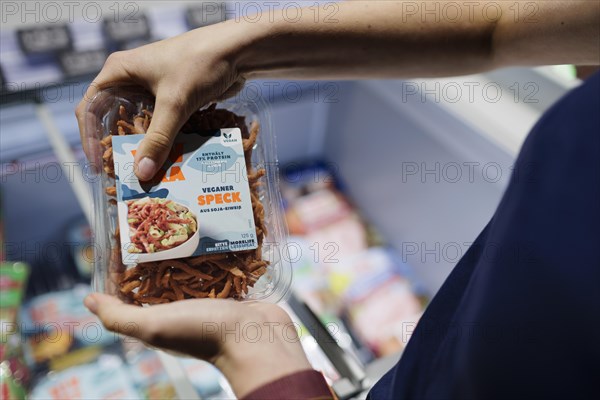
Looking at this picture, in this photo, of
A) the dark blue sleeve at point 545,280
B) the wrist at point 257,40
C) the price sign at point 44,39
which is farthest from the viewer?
the price sign at point 44,39

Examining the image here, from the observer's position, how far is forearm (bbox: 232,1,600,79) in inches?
35.4

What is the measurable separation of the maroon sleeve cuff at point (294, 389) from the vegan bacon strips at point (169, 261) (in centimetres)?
23

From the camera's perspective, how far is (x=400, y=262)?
2029 millimetres

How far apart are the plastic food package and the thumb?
0.08 ft

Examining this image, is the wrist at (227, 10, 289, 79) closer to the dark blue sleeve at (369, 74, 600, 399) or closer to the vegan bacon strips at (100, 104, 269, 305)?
the vegan bacon strips at (100, 104, 269, 305)

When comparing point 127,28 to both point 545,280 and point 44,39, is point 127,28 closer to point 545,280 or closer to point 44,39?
point 44,39

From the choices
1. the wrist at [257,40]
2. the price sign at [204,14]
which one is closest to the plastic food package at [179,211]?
the wrist at [257,40]

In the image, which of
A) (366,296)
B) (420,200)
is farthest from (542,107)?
(366,296)

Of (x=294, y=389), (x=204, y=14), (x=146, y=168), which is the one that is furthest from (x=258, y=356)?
(x=204, y=14)

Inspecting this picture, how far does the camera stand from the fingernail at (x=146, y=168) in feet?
2.68

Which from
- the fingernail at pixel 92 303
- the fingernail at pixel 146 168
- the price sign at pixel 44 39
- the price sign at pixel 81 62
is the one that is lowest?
the fingernail at pixel 92 303

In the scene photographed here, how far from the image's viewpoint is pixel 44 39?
1.32 m

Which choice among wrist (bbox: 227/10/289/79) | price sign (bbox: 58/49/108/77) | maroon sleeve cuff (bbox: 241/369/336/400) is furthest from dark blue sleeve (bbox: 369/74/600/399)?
price sign (bbox: 58/49/108/77)

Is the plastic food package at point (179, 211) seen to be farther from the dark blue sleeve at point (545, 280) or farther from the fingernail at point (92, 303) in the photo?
the dark blue sleeve at point (545, 280)
